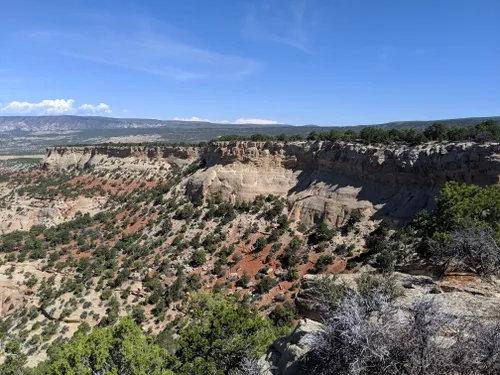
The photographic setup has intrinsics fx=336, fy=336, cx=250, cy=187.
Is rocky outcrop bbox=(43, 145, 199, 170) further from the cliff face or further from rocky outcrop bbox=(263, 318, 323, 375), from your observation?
rocky outcrop bbox=(263, 318, 323, 375)

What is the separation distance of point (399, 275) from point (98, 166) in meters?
69.8

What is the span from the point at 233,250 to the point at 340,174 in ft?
47.1

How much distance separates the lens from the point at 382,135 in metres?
36.5

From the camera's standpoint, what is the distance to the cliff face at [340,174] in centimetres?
2802

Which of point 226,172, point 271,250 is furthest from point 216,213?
point 271,250

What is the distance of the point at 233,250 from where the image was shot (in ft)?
116

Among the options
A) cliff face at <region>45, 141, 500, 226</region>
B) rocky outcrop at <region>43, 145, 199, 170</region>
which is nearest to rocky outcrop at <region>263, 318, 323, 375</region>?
cliff face at <region>45, 141, 500, 226</region>

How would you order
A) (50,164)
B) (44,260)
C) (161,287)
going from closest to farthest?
(161,287) < (44,260) < (50,164)

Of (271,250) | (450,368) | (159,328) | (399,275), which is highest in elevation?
(450,368)

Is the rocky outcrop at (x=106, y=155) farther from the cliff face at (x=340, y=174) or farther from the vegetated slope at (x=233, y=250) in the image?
the cliff face at (x=340, y=174)

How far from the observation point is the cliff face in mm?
28016

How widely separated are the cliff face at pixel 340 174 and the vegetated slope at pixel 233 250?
0.13m

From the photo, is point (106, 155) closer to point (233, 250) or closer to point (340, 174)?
point (233, 250)

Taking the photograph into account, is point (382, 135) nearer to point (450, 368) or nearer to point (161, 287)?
point (161, 287)
